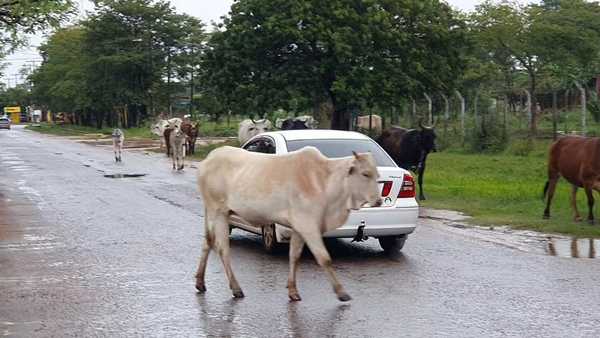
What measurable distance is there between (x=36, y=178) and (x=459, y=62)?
629 inches

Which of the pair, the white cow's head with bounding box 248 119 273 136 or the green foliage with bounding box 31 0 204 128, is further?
the green foliage with bounding box 31 0 204 128

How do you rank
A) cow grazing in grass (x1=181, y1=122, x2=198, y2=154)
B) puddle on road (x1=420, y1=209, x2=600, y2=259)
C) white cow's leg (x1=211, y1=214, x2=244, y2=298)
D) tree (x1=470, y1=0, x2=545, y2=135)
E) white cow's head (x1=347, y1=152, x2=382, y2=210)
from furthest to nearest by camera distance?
cow grazing in grass (x1=181, y1=122, x2=198, y2=154) → tree (x1=470, y1=0, x2=545, y2=135) → puddle on road (x1=420, y1=209, x2=600, y2=259) → white cow's leg (x1=211, y1=214, x2=244, y2=298) → white cow's head (x1=347, y1=152, x2=382, y2=210)

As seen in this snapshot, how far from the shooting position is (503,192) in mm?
19266

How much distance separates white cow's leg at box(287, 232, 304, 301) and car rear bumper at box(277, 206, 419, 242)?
7.48 ft

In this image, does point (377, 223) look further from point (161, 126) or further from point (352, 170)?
point (161, 126)

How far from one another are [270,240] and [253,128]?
2669 centimetres

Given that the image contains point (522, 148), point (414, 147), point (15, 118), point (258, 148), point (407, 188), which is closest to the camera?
point (407, 188)

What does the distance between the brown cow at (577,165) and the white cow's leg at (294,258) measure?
301 inches

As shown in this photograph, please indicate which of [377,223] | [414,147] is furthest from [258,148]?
[414,147]

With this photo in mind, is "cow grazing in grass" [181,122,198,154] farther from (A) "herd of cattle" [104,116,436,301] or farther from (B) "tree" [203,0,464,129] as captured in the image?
(A) "herd of cattle" [104,116,436,301]

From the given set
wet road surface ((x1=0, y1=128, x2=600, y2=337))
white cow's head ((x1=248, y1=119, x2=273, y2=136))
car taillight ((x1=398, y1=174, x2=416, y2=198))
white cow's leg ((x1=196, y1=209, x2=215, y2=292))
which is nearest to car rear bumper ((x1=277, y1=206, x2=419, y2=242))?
car taillight ((x1=398, y1=174, x2=416, y2=198))

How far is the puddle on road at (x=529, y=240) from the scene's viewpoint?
12.3 metres

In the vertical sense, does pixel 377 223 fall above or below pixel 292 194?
below

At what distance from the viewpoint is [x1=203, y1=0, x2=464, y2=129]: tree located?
31.3 m
